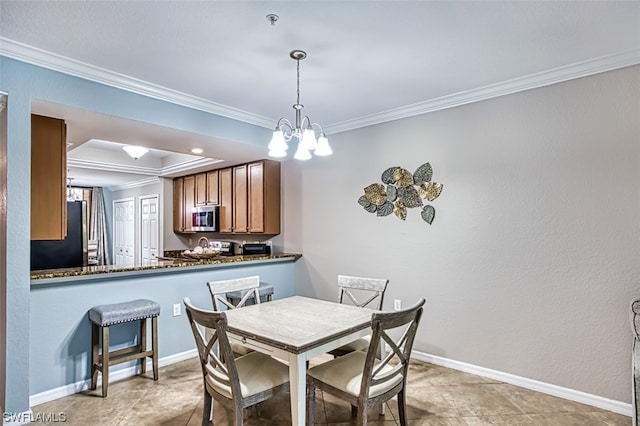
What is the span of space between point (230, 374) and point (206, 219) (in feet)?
13.2

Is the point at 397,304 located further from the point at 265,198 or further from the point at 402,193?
the point at 265,198

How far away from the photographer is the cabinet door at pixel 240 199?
16.5 ft

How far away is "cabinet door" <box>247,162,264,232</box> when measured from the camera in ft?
15.6

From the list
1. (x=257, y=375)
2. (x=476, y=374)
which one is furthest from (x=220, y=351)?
(x=476, y=374)

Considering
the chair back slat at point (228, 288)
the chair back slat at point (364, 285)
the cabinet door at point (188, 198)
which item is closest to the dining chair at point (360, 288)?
the chair back slat at point (364, 285)

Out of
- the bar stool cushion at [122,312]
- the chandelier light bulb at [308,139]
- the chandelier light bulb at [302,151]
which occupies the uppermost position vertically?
the chandelier light bulb at [308,139]

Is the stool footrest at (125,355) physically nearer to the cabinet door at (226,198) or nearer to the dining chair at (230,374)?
the dining chair at (230,374)

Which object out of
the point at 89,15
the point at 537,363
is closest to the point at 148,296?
the point at 89,15

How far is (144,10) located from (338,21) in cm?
107

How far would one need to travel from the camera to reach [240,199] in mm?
5137

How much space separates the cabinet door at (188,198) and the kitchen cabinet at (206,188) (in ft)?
0.46

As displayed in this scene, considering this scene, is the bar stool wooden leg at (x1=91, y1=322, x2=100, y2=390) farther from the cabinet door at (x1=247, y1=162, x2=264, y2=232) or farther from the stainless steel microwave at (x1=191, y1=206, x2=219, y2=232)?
the stainless steel microwave at (x1=191, y1=206, x2=219, y2=232)

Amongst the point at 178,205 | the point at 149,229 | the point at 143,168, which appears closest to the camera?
the point at 143,168

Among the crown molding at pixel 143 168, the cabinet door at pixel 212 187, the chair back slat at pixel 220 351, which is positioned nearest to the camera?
the chair back slat at pixel 220 351
